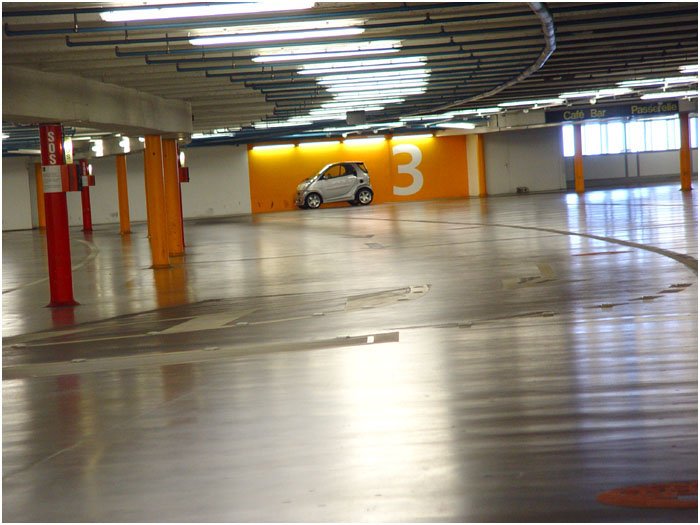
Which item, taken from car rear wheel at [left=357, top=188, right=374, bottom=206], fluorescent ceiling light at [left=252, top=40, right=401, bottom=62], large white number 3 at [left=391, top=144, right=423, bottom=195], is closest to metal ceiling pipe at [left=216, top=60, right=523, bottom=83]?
fluorescent ceiling light at [left=252, top=40, right=401, bottom=62]

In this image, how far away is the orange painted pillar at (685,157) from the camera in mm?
32875

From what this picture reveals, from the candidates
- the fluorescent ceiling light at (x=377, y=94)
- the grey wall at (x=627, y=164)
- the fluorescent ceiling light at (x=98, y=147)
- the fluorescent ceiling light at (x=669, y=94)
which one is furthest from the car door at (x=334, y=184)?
the fluorescent ceiling light at (x=377, y=94)

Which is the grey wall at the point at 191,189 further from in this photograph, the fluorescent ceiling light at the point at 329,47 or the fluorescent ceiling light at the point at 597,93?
the fluorescent ceiling light at the point at 329,47

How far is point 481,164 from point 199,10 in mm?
34378

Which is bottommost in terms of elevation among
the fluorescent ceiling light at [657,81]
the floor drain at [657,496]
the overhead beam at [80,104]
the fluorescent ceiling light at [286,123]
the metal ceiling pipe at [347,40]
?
the floor drain at [657,496]

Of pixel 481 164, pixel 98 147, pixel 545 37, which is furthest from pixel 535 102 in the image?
pixel 545 37

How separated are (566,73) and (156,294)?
9770 millimetres

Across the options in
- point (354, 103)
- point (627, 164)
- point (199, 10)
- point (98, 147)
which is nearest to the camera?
point (199, 10)

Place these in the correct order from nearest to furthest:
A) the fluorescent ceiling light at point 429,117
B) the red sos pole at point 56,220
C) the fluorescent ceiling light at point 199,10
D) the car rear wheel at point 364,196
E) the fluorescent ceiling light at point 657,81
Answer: the fluorescent ceiling light at point 199,10, the red sos pole at point 56,220, the fluorescent ceiling light at point 657,81, the fluorescent ceiling light at point 429,117, the car rear wheel at point 364,196

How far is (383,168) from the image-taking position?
42.0 m

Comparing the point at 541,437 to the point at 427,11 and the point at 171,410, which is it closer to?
the point at 171,410

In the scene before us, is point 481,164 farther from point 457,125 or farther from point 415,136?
point 457,125

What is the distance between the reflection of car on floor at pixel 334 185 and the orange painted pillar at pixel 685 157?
1183 centimetres

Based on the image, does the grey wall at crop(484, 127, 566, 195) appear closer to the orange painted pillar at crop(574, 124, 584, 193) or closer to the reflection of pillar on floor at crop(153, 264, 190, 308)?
the orange painted pillar at crop(574, 124, 584, 193)
